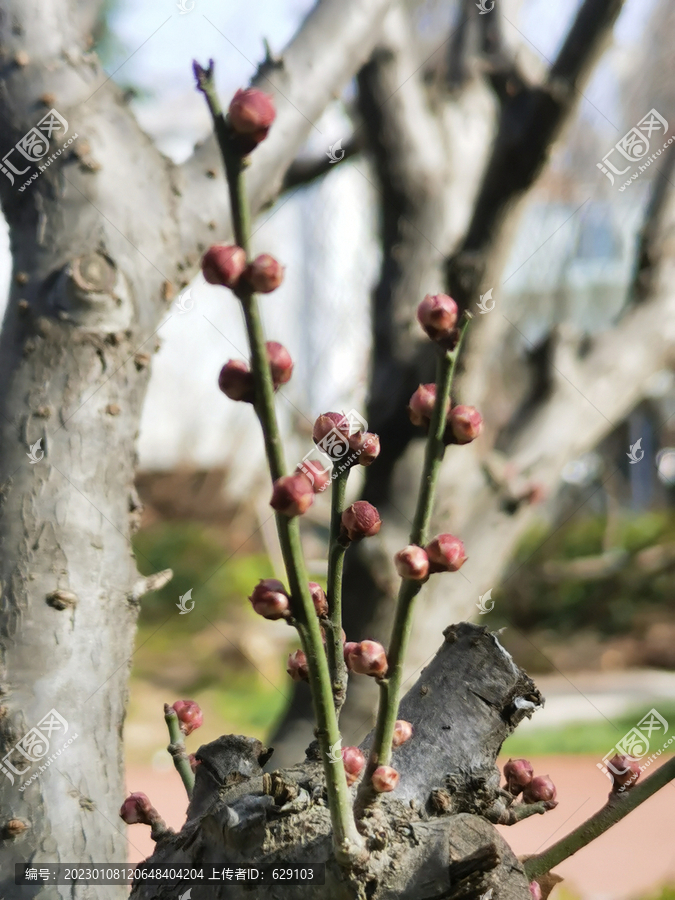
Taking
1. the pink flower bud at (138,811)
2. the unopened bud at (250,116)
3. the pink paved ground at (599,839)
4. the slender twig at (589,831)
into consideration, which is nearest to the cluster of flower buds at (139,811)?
the pink flower bud at (138,811)

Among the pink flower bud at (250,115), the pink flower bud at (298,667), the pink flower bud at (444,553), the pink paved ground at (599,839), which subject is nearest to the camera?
the pink flower bud at (250,115)

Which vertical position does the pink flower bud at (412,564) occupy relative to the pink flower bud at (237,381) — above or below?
below

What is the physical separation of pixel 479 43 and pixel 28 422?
1.63 m

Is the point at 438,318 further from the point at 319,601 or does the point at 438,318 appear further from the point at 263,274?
the point at 319,601

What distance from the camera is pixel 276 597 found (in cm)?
38

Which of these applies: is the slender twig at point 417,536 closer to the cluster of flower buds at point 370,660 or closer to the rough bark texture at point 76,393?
the cluster of flower buds at point 370,660

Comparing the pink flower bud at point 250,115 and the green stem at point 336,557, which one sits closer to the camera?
the pink flower bud at point 250,115

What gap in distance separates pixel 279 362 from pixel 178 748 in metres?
0.36

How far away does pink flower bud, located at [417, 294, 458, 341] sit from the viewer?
15.5 inches

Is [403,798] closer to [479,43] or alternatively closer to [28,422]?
[28,422]

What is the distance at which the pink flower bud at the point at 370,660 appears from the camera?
0.42 meters

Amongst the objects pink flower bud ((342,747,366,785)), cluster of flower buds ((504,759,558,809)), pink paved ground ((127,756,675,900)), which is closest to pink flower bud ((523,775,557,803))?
cluster of flower buds ((504,759,558,809))

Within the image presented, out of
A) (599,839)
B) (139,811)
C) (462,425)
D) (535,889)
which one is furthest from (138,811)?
(599,839)

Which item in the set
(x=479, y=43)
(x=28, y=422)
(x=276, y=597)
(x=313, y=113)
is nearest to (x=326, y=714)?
(x=276, y=597)
